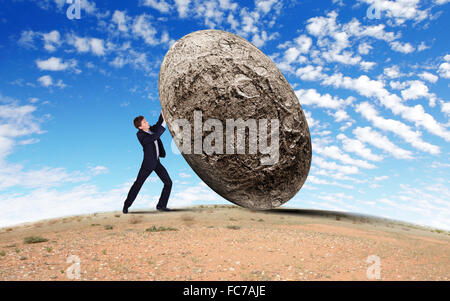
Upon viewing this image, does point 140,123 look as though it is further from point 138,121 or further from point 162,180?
point 162,180

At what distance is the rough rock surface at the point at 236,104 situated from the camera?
6941 millimetres

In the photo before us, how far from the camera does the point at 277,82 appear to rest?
24.5 feet

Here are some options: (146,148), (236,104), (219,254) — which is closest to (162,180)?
(146,148)

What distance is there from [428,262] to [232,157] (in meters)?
4.22

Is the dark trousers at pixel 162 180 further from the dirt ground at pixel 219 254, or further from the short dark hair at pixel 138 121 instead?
the dirt ground at pixel 219 254

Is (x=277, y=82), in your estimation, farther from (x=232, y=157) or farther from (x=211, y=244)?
(x=211, y=244)

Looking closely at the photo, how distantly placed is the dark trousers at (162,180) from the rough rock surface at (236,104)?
1.46 meters

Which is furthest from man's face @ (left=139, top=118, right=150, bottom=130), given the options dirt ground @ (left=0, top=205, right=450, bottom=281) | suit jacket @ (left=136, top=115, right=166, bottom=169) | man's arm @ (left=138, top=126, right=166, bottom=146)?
dirt ground @ (left=0, top=205, right=450, bottom=281)

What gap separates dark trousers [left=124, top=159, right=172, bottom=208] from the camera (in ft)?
29.2

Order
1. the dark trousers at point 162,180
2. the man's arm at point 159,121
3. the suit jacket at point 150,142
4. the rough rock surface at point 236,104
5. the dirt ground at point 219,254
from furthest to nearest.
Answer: the dark trousers at point 162,180 → the suit jacket at point 150,142 → the man's arm at point 159,121 → the rough rock surface at point 236,104 → the dirt ground at point 219,254

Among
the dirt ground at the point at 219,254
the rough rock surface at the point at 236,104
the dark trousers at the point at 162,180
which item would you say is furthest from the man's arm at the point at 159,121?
the dirt ground at the point at 219,254

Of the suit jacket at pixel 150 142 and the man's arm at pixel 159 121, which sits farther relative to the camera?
the suit jacket at pixel 150 142

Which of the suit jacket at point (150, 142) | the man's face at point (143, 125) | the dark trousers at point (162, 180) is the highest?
the man's face at point (143, 125)

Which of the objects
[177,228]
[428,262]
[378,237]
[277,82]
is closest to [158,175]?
[177,228]
